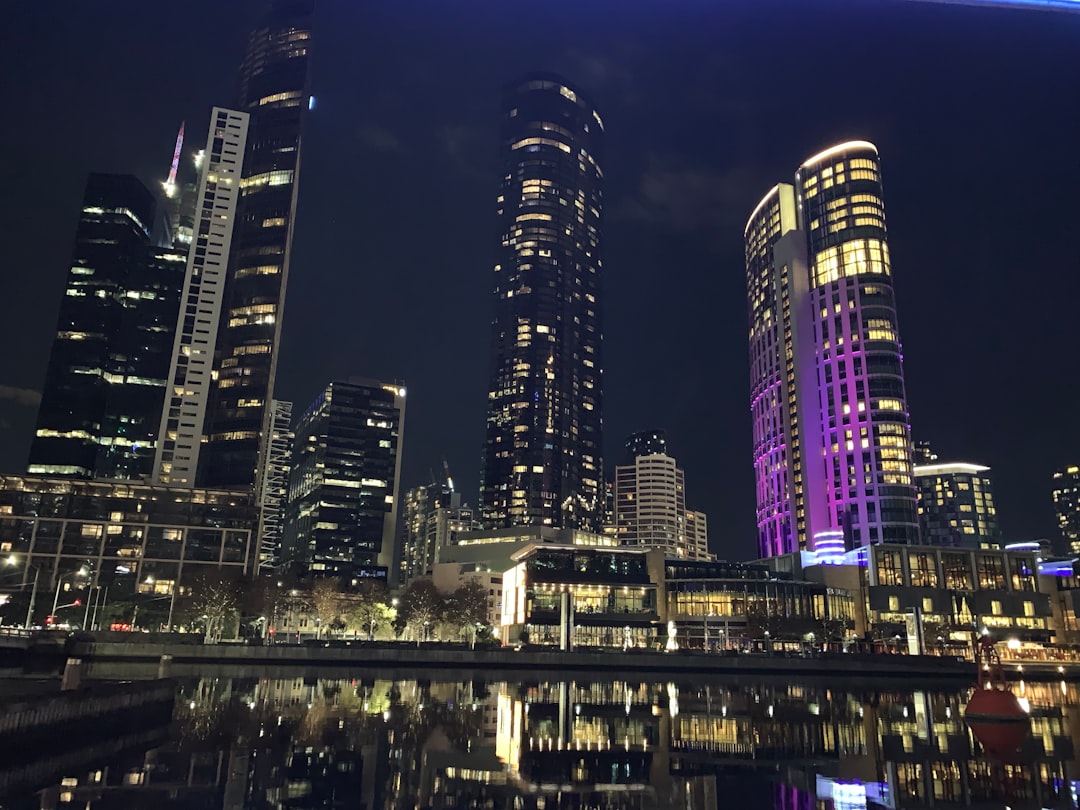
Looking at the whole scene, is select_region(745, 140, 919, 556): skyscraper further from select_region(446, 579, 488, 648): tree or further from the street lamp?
the street lamp

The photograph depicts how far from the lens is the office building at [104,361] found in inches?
7131

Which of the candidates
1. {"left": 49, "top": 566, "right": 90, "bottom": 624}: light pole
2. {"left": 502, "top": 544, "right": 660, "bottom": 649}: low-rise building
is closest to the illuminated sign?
{"left": 502, "top": 544, "right": 660, "bottom": 649}: low-rise building

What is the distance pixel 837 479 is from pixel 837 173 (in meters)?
80.6

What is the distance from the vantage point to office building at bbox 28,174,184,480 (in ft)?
594

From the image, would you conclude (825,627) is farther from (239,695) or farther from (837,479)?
(239,695)

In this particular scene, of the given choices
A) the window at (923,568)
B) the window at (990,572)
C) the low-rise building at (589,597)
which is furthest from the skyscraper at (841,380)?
the low-rise building at (589,597)

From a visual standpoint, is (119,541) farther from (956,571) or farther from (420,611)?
(956,571)

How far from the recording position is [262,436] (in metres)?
192

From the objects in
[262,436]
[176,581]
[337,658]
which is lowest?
[337,658]

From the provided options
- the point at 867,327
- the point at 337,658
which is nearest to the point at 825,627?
the point at 867,327

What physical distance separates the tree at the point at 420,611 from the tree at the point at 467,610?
1.89 meters

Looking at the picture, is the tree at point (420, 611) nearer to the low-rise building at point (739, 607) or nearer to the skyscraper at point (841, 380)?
the low-rise building at point (739, 607)

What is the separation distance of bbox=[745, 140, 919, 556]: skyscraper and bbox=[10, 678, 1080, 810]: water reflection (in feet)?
407

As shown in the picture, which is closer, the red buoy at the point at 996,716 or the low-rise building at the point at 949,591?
the red buoy at the point at 996,716
